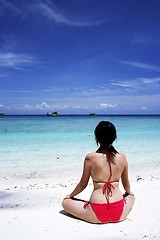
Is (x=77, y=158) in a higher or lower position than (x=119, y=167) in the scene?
lower

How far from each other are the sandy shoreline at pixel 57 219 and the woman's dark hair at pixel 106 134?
98cm

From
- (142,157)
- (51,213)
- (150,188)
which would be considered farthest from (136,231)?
(142,157)

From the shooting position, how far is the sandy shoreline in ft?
10.8

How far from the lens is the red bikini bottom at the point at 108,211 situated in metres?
3.51

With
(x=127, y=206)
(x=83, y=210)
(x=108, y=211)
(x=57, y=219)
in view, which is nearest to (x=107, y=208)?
(x=108, y=211)

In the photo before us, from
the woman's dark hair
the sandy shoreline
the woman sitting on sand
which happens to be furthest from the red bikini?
the woman's dark hair

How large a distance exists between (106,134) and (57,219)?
5.08 ft

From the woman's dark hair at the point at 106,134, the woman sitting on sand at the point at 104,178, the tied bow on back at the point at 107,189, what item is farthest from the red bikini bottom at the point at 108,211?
the woman's dark hair at the point at 106,134

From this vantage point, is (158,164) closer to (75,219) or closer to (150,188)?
(150,188)

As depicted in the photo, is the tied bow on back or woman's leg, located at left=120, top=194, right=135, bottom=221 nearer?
the tied bow on back

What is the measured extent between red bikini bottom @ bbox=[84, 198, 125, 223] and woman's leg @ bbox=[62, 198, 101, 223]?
0.08 meters

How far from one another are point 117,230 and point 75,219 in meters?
0.71

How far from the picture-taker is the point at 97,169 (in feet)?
11.6

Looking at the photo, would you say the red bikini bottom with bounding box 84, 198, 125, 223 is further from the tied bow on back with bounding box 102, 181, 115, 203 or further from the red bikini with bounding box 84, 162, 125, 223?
the tied bow on back with bounding box 102, 181, 115, 203
